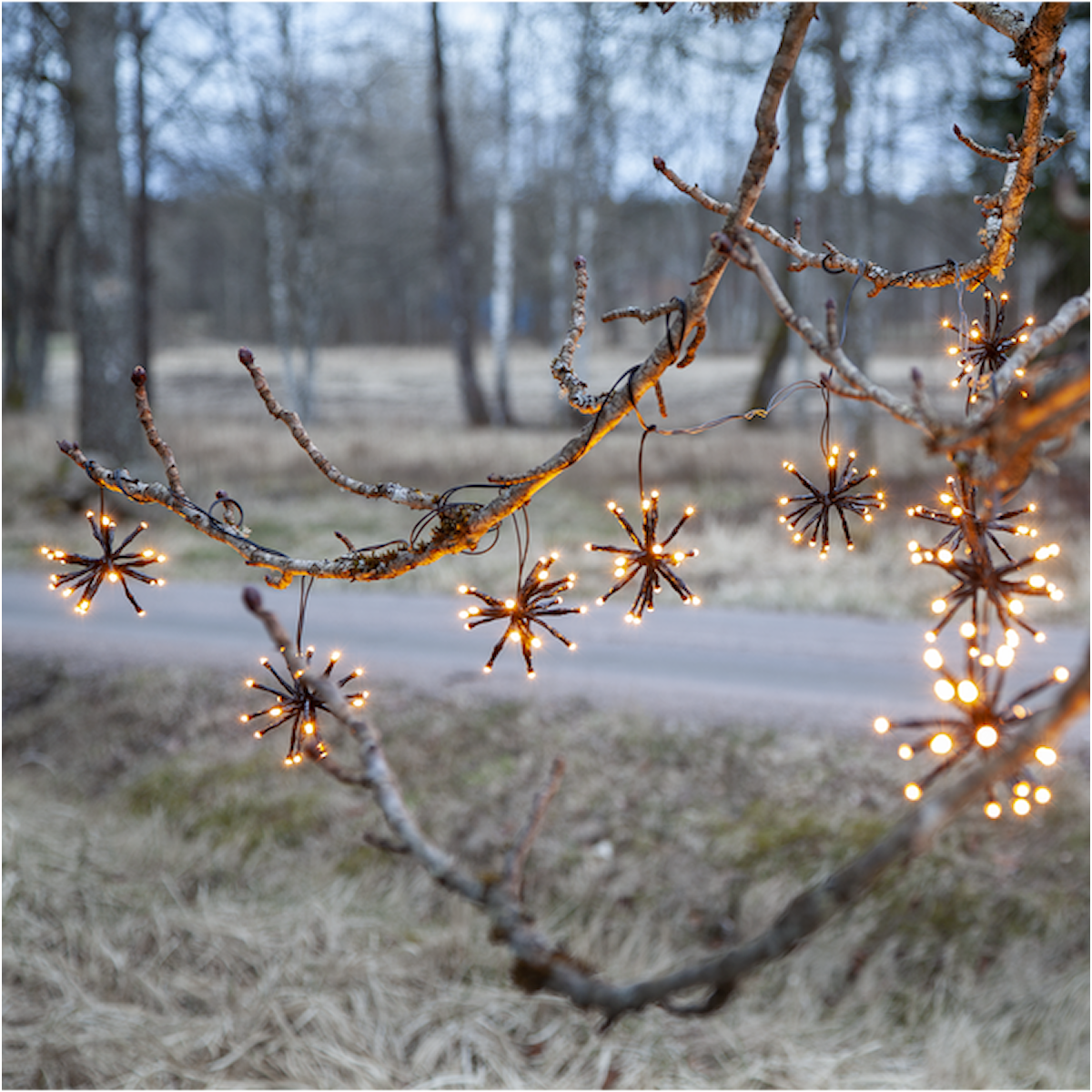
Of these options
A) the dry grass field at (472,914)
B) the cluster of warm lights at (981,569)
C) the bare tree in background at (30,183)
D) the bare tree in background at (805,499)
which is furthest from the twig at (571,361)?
the bare tree in background at (30,183)

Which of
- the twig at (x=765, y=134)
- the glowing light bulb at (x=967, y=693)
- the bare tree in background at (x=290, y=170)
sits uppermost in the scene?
the bare tree in background at (x=290, y=170)

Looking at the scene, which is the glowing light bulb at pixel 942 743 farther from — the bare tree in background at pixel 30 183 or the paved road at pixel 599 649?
the bare tree in background at pixel 30 183

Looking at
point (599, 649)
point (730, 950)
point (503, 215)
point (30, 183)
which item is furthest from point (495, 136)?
point (730, 950)

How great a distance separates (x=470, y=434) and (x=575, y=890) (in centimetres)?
1246

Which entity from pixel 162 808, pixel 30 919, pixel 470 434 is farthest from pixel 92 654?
pixel 470 434

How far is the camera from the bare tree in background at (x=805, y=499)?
803mm

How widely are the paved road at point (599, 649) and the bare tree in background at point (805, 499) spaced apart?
14.1 feet

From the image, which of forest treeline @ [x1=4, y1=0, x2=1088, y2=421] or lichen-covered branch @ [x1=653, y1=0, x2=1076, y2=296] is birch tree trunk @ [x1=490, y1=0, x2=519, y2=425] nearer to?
forest treeline @ [x1=4, y1=0, x2=1088, y2=421]

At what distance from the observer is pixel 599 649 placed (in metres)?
A: 6.86

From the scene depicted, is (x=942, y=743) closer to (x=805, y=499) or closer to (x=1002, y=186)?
(x=805, y=499)

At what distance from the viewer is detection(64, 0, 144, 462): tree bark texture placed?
9.66m

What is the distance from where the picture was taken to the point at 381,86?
18906 mm

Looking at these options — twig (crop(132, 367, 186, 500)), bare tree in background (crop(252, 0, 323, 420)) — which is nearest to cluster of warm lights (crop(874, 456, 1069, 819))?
twig (crop(132, 367, 186, 500))

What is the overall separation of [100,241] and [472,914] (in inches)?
354
